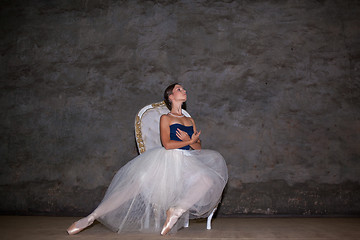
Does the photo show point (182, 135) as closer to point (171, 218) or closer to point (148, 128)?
point (148, 128)

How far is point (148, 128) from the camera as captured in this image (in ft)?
10.7

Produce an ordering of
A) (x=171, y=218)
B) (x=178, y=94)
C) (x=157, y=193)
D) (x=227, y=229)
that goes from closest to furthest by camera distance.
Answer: (x=171, y=218), (x=157, y=193), (x=227, y=229), (x=178, y=94)

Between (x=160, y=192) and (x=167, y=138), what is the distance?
1.72 feet

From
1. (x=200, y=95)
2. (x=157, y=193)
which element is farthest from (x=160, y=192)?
(x=200, y=95)

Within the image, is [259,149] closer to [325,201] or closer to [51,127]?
[325,201]

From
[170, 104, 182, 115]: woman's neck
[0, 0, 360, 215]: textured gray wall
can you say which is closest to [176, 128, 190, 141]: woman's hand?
[170, 104, 182, 115]: woman's neck

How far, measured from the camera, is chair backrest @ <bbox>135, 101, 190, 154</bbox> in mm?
3209

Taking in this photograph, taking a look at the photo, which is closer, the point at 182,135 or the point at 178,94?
the point at 182,135

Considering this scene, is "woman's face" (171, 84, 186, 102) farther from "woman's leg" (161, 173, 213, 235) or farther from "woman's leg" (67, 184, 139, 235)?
"woman's leg" (67, 184, 139, 235)

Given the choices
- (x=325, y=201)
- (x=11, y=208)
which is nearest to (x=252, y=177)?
(x=325, y=201)

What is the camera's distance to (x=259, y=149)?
392 centimetres

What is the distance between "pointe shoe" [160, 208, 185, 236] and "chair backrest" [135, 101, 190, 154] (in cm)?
80

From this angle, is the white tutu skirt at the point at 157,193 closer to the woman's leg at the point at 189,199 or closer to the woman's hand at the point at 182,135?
the woman's leg at the point at 189,199

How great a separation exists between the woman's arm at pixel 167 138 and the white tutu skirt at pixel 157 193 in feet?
0.41
